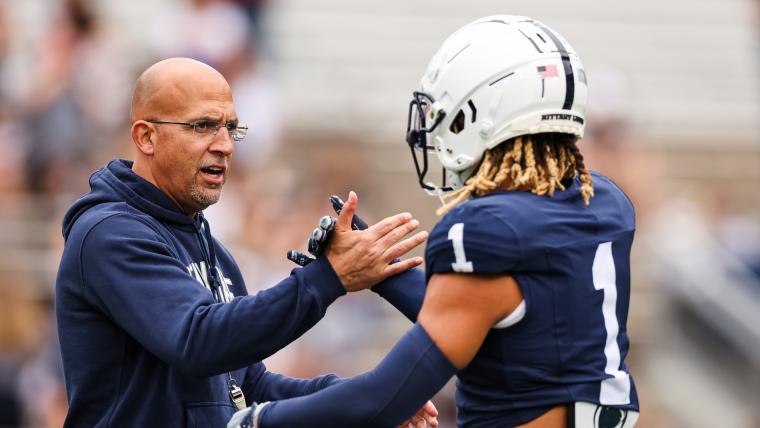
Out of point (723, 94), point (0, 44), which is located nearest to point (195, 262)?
point (0, 44)

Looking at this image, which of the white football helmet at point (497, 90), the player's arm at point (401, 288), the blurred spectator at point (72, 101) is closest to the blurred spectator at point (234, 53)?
the blurred spectator at point (72, 101)

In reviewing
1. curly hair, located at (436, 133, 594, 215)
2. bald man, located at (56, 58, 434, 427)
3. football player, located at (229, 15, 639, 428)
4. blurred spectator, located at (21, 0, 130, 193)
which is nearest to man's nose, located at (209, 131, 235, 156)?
bald man, located at (56, 58, 434, 427)

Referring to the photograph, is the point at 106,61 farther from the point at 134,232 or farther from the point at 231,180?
the point at 134,232

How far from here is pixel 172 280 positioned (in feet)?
14.0

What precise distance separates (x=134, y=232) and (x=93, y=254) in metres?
0.14

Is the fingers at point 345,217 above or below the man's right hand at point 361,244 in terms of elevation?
above

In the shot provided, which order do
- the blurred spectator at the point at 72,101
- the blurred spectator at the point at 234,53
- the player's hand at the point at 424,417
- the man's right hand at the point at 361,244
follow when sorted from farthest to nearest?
the blurred spectator at the point at 234,53
the blurred spectator at the point at 72,101
the player's hand at the point at 424,417
the man's right hand at the point at 361,244

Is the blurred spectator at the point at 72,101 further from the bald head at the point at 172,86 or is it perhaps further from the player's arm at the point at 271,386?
the bald head at the point at 172,86

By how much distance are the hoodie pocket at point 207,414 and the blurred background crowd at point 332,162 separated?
4.07 metres

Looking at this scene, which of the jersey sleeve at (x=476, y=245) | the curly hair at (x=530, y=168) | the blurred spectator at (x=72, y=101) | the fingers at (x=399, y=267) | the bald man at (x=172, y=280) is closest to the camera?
the jersey sleeve at (x=476, y=245)

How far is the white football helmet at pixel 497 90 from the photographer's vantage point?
410 centimetres

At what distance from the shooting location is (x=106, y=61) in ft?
33.8

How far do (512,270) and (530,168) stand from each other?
336 mm

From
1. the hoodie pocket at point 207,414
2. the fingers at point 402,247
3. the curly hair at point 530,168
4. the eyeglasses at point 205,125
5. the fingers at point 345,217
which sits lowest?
the hoodie pocket at point 207,414
